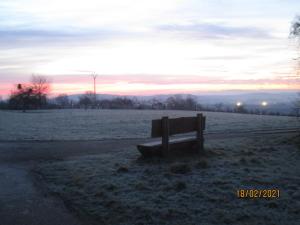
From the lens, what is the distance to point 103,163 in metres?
11.1

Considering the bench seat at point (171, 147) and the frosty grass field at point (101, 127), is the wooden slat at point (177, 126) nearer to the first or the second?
the bench seat at point (171, 147)

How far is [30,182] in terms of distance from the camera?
901 cm

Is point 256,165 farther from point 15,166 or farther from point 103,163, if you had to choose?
point 15,166

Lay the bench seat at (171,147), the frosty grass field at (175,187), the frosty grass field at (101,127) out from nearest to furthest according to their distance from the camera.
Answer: the frosty grass field at (175,187) → the bench seat at (171,147) → the frosty grass field at (101,127)

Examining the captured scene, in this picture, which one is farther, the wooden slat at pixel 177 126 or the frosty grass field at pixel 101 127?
the frosty grass field at pixel 101 127

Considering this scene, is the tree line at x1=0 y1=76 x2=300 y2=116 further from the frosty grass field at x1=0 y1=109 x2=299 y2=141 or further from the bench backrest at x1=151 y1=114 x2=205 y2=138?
the bench backrest at x1=151 y1=114 x2=205 y2=138

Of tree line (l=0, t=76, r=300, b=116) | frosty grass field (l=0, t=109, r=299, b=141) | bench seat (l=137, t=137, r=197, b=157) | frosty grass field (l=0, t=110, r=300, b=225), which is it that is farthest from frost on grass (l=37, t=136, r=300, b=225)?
tree line (l=0, t=76, r=300, b=116)

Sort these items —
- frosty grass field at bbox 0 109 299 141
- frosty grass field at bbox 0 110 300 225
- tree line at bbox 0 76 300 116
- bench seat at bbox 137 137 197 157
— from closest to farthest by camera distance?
frosty grass field at bbox 0 110 300 225 → bench seat at bbox 137 137 197 157 → frosty grass field at bbox 0 109 299 141 → tree line at bbox 0 76 300 116

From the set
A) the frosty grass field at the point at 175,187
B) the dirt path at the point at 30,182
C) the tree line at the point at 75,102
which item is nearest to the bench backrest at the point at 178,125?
the frosty grass field at the point at 175,187

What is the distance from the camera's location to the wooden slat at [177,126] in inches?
446

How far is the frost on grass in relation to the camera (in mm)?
6305

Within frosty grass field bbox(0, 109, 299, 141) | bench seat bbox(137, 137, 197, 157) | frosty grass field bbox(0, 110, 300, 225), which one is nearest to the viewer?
frosty grass field bbox(0, 110, 300, 225)

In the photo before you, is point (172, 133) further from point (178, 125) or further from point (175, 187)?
point (175, 187)

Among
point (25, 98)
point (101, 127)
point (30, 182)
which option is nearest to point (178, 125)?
point (30, 182)
